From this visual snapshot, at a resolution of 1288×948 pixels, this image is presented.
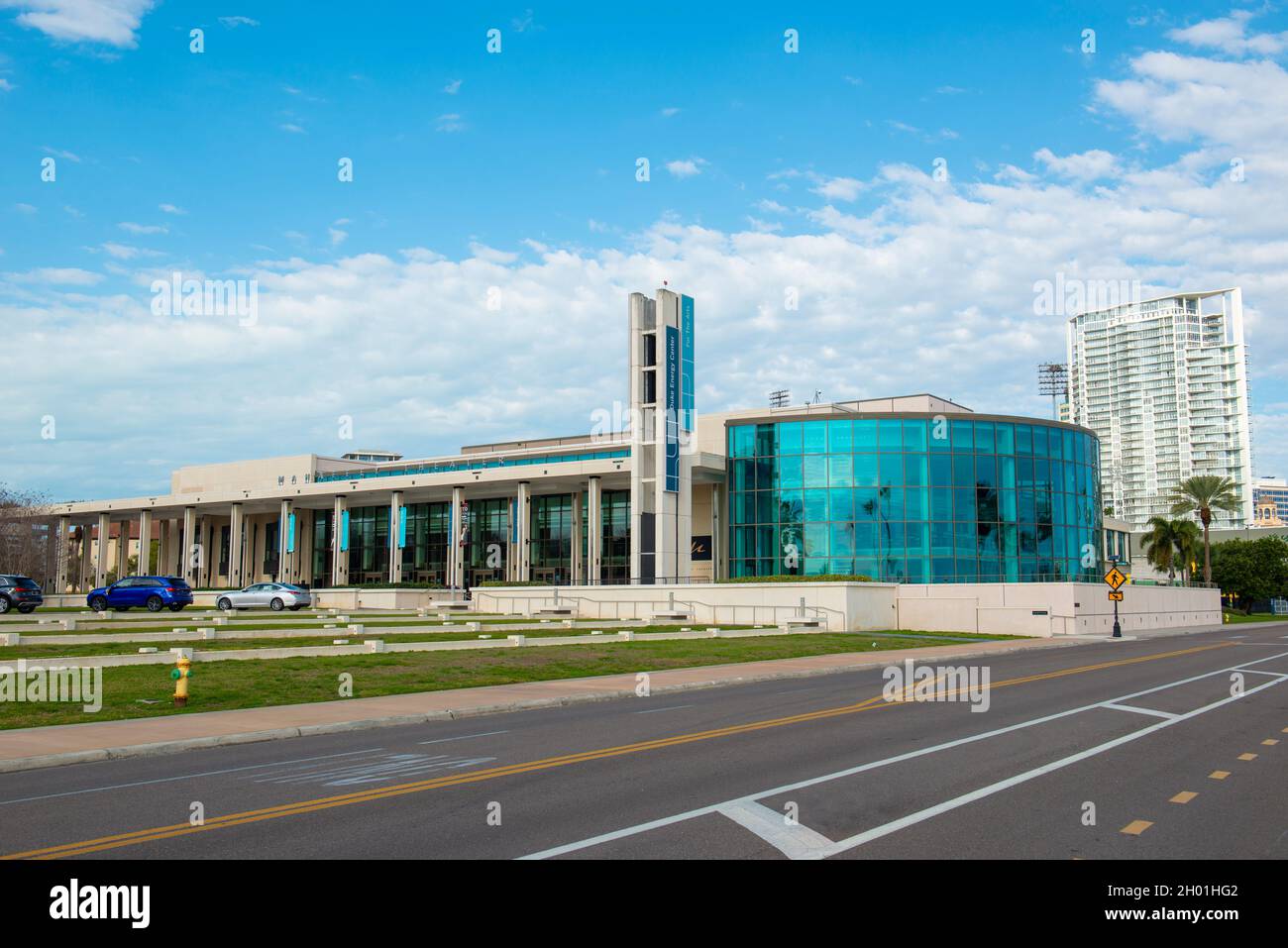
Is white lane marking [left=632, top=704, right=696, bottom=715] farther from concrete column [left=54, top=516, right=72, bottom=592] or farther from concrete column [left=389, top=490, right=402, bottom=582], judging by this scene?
concrete column [left=54, top=516, right=72, bottom=592]

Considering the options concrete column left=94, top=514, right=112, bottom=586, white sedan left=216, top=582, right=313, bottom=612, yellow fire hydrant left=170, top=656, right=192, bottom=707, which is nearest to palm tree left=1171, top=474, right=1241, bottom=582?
white sedan left=216, top=582, right=313, bottom=612

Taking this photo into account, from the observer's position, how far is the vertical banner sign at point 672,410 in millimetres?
55000

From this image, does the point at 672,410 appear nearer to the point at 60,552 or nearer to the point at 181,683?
the point at 181,683

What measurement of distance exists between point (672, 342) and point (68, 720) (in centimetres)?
4192

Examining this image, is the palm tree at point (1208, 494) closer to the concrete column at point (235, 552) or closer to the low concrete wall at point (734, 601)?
the low concrete wall at point (734, 601)

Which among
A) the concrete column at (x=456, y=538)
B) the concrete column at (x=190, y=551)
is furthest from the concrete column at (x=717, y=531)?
the concrete column at (x=190, y=551)

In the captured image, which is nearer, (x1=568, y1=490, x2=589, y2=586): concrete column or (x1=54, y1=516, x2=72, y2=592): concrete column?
(x1=568, y1=490, x2=589, y2=586): concrete column

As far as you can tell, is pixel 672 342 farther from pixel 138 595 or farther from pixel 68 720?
pixel 68 720

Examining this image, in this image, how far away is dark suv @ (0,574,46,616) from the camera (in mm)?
42969

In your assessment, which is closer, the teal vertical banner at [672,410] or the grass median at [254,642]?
the grass median at [254,642]

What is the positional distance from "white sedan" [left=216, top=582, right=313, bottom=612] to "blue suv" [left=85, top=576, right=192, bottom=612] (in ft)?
14.7

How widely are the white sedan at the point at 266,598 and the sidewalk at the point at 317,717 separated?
30.7 metres

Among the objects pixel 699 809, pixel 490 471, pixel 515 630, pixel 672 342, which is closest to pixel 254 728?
pixel 699 809
